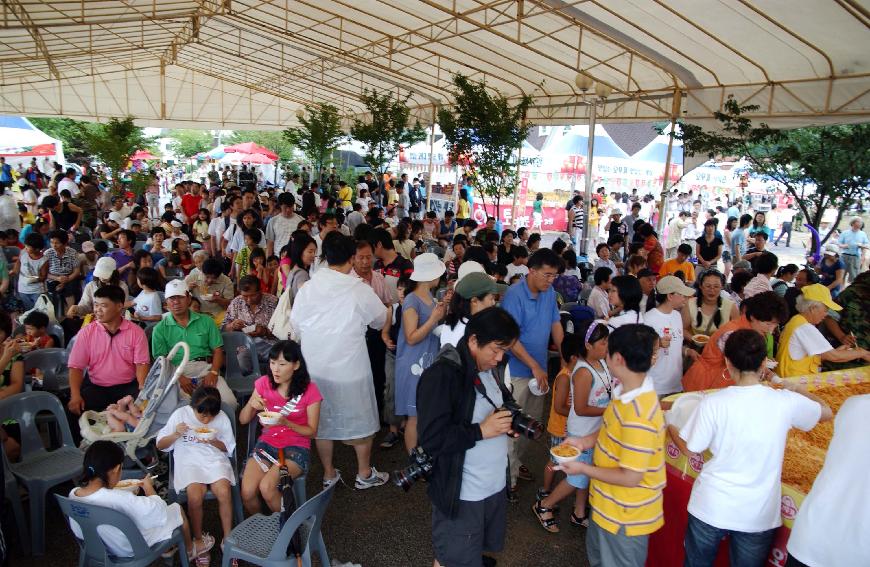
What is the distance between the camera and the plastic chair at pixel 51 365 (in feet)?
13.6

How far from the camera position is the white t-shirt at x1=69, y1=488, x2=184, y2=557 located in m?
2.60

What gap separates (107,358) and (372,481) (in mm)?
1895

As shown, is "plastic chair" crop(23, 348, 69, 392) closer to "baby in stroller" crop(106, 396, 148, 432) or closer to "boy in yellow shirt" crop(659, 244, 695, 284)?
"baby in stroller" crop(106, 396, 148, 432)

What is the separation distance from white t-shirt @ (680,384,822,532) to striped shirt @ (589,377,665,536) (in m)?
0.17

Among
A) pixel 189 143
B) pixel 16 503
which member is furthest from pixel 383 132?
pixel 189 143

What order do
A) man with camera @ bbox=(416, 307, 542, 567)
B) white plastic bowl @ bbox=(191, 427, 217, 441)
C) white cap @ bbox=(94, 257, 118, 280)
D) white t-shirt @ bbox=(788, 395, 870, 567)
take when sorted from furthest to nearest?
white cap @ bbox=(94, 257, 118, 280)
white plastic bowl @ bbox=(191, 427, 217, 441)
man with camera @ bbox=(416, 307, 542, 567)
white t-shirt @ bbox=(788, 395, 870, 567)

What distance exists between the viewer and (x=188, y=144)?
50156 mm

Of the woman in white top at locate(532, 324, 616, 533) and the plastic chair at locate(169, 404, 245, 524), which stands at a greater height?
the woman in white top at locate(532, 324, 616, 533)

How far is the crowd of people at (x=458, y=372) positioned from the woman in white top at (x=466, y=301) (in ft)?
0.04

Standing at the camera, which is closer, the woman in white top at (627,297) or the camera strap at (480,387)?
the camera strap at (480,387)

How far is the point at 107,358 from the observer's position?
3734 millimetres

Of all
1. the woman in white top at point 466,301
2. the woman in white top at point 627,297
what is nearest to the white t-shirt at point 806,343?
the woman in white top at point 627,297

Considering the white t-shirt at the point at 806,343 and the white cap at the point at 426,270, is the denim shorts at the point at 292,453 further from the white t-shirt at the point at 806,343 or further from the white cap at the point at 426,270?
the white t-shirt at the point at 806,343

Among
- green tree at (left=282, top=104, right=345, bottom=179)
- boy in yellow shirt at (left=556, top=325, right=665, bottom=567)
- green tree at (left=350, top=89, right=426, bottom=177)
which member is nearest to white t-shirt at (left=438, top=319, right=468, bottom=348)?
boy in yellow shirt at (left=556, top=325, right=665, bottom=567)
